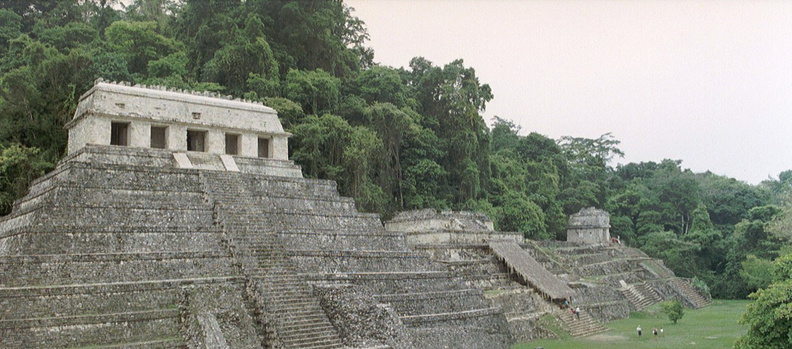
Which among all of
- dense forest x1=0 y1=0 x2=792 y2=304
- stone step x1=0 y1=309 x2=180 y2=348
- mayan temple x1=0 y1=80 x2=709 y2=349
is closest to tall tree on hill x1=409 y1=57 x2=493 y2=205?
dense forest x1=0 y1=0 x2=792 y2=304

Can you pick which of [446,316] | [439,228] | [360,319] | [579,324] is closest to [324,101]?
[439,228]

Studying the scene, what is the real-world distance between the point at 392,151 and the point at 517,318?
49.3 ft

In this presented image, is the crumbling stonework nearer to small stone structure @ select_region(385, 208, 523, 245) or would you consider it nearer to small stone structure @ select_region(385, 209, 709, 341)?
small stone structure @ select_region(385, 209, 709, 341)

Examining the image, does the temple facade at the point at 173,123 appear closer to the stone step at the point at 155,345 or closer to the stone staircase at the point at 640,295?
the stone step at the point at 155,345

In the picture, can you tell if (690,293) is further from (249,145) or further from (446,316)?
(249,145)

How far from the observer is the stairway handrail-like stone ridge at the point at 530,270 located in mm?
29531

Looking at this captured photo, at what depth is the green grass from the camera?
24.3 metres

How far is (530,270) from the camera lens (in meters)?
31.1

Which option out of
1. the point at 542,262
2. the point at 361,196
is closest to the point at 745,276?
the point at 542,262

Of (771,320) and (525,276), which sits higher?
(771,320)

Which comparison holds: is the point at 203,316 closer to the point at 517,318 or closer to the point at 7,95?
the point at 517,318

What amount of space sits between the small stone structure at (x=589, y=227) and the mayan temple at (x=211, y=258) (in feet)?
77.3

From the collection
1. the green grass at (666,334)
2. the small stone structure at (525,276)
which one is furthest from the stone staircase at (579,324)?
the green grass at (666,334)

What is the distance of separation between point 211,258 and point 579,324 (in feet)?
55.2
